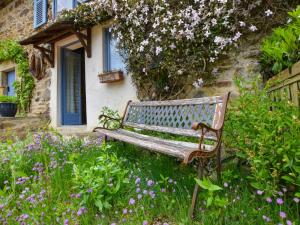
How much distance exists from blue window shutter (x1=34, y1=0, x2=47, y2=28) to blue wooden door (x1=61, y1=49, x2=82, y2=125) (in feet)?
4.10

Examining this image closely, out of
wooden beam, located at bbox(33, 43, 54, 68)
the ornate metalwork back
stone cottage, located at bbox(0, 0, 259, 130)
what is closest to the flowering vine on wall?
stone cottage, located at bbox(0, 0, 259, 130)

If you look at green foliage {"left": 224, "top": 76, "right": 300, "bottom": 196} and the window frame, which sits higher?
the window frame

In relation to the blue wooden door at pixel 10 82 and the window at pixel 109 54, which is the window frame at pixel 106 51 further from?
the blue wooden door at pixel 10 82

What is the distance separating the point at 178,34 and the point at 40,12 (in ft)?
17.5

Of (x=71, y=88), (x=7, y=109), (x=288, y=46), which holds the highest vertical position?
(x=71, y=88)

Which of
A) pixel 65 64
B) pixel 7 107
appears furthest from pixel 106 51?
pixel 7 107

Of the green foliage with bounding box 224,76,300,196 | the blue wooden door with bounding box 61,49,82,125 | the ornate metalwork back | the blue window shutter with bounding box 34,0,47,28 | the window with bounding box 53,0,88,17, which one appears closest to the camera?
the green foliage with bounding box 224,76,300,196

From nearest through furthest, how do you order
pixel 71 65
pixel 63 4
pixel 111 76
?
pixel 111 76, pixel 63 4, pixel 71 65

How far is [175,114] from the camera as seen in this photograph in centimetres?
293

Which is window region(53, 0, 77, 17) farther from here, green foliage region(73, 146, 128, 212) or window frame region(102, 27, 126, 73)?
green foliage region(73, 146, 128, 212)

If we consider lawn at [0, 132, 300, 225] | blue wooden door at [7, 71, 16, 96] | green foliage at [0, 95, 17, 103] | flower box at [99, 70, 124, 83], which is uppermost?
blue wooden door at [7, 71, 16, 96]

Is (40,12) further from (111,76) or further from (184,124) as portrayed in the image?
(184,124)

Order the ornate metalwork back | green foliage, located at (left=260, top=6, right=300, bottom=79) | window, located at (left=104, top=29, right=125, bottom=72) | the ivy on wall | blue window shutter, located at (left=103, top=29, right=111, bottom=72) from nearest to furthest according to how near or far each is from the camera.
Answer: green foliage, located at (left=260, top=6, right=300, bottom=79), the ornate metalwork back, window, located at (left=104, top=29, right=125, bottom=72), blue window shutter, located at (left=103, top=29, right=111, bottom=72), the ivy on wall

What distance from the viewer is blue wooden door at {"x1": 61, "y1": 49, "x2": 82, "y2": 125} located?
6.76 meters
